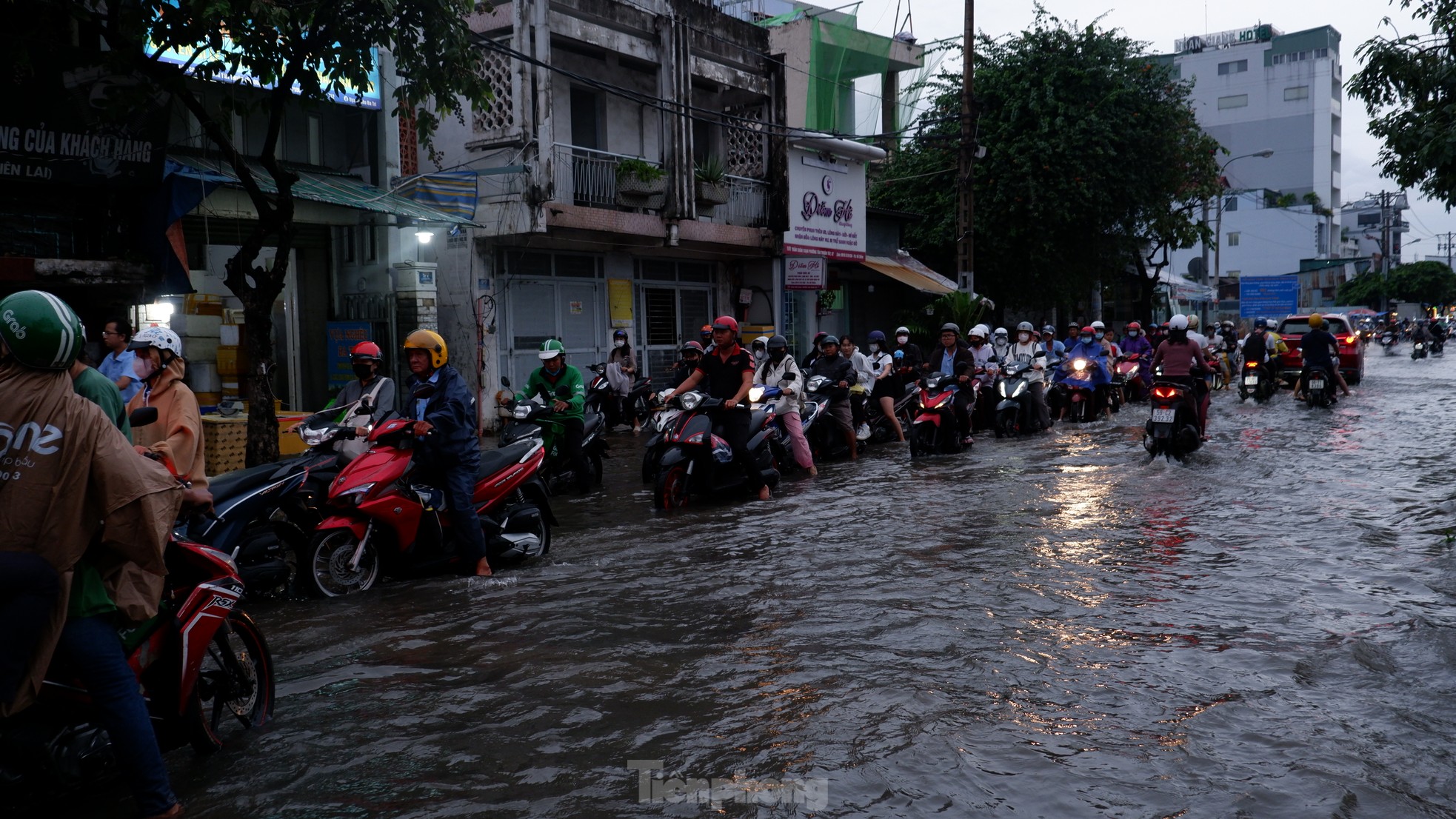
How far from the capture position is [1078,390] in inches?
733

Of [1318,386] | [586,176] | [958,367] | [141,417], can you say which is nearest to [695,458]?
[141,417]

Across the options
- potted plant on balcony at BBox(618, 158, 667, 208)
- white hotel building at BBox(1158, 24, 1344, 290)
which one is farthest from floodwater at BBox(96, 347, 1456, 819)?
white hotel building at BBox(1158, 24, 1344, 290)

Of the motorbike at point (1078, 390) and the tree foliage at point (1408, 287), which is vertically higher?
the tree foliage at point (1408, 287)

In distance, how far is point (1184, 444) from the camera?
12.8 m

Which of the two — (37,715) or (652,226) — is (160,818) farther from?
(652,226)

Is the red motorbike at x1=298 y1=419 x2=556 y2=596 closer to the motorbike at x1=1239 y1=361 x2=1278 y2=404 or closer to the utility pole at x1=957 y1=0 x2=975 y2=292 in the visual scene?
the utility pole at x1=957 y1=0 x2=975 y2=292

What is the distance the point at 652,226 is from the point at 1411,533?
45.6ft

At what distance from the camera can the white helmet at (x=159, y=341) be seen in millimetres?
6246

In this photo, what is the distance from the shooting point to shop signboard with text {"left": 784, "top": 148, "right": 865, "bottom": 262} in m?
23.8

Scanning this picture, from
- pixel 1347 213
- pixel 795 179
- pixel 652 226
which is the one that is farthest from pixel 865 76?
pixel 1347 213

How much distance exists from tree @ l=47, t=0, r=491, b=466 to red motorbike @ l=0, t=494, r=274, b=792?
6235mm

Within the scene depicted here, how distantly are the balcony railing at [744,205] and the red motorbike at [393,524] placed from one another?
15113mm

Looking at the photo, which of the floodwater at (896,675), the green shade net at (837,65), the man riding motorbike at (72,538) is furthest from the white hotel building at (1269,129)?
the man riding motorbike at (72,538)

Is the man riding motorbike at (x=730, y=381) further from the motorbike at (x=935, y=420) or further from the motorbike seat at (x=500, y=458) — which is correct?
the motorbike at (x=935, y=420)
